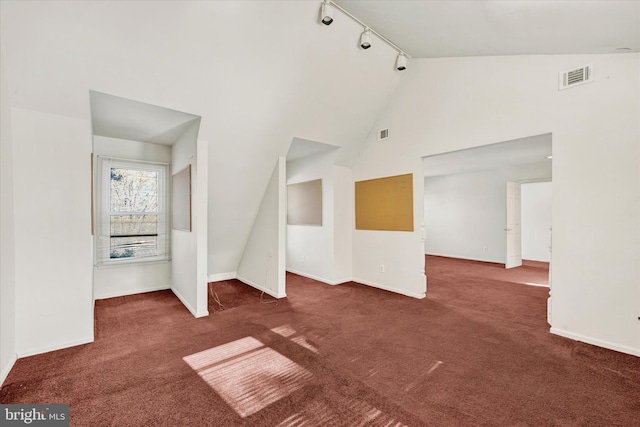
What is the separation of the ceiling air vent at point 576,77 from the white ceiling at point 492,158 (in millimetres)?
1519

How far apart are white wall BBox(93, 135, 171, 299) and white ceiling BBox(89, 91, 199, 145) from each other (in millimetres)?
170

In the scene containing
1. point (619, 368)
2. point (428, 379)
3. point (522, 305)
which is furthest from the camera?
point (522, 305)

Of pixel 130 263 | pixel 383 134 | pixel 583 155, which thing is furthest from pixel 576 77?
pixel 130 263

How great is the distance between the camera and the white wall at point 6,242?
2166 mm

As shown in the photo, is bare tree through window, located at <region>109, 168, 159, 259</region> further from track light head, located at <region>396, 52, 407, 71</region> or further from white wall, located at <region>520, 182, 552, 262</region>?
white wall, located at <region>520, 182, 552, 262</region>

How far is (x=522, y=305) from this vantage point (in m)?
3.86

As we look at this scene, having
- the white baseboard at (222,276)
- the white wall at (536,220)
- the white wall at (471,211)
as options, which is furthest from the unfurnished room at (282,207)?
the white wall at (536,220)

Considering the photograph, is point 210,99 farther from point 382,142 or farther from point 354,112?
point 382,142

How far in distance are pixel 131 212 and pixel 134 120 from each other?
1661 mm

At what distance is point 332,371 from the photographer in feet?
7.30

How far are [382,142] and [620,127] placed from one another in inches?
107

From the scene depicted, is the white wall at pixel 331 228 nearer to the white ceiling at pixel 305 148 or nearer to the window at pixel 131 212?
the white ceiling at pixel 305 148

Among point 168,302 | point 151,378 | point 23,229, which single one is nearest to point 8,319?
point 23,229

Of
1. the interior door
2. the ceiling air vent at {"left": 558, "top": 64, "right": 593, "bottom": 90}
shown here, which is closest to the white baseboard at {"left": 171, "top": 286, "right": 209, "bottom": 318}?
the ceiling air vent at {"left": 558, "top": 64, "right": 593, "bottom": 90}
